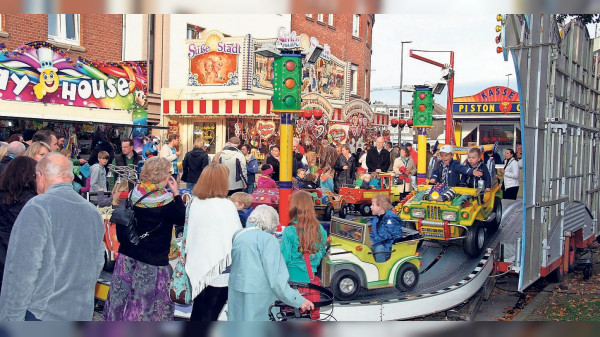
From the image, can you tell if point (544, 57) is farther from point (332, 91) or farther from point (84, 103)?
point (332, 91)

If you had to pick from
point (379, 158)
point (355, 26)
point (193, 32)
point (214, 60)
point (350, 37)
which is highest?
point (355, 26)

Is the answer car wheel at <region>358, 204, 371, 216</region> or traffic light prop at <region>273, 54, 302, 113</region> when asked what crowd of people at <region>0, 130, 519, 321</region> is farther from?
car wheel at <region>358, 204, 371, 216</region>

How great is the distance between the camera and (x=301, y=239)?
224 inches

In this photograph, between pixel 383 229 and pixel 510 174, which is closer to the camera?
pixel 383 229

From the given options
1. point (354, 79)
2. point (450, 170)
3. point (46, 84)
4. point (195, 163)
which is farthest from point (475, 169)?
point (354, 79)

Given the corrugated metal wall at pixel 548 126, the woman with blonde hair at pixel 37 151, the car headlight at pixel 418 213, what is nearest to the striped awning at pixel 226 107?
the car headlight at pixel 418 213

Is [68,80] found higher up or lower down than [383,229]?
higher up

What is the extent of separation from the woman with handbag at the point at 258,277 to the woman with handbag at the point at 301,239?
117cm

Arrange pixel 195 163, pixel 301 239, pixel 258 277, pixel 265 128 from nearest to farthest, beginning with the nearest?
pixel 258 277 → pixel 301 239 → pixel 195 163 → pixel 265 128

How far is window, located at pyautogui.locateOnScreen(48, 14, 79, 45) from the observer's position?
1612 cm

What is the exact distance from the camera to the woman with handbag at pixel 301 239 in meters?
5.69

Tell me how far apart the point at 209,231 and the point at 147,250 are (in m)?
0.64

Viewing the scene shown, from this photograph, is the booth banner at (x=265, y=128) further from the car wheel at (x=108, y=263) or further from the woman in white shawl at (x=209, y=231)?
the woman in white shawl at (x=209, y=231)

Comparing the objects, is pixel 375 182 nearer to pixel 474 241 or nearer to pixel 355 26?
pixel 474 241
